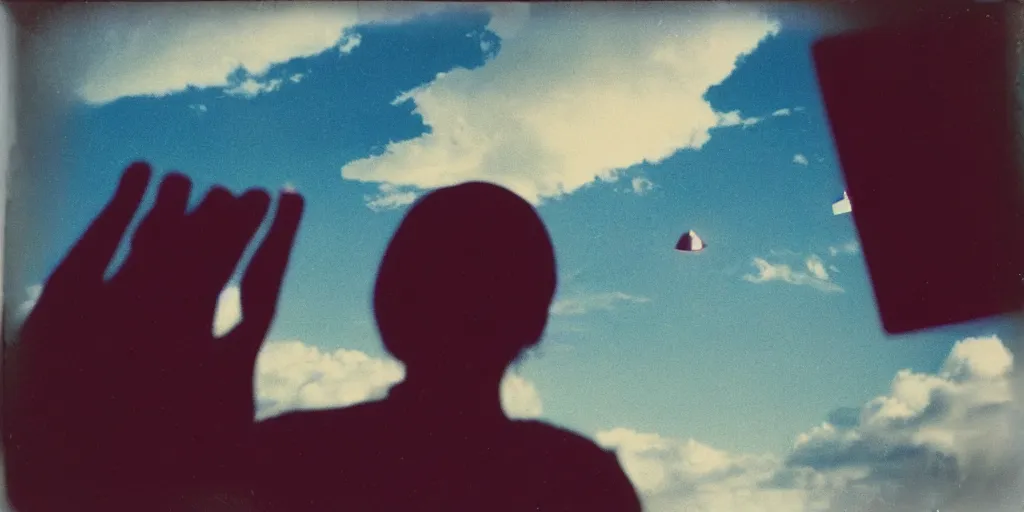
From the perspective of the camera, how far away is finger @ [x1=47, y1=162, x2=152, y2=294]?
1.67 m

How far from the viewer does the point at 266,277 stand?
169 centimetres

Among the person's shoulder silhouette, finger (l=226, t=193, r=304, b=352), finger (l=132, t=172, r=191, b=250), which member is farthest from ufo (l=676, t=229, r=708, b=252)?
finger (l=132, t=172, r=191, b=250)

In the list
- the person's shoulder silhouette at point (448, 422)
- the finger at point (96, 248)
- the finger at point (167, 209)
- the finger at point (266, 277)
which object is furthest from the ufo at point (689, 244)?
the finger at point (96, 248)

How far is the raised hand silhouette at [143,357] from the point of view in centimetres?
163

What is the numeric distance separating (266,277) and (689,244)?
1.01 meters

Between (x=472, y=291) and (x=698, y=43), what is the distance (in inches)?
32.5

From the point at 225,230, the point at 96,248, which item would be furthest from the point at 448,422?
the point at 96,248

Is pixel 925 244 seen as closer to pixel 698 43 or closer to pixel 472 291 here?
pixel 698 43

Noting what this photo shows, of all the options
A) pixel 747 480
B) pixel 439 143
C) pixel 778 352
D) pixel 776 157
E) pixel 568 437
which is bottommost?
pixel 747 480

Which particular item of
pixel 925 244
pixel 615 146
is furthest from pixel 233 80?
pixel 925 244

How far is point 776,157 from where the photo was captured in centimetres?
174

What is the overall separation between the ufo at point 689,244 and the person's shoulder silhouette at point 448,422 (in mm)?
307

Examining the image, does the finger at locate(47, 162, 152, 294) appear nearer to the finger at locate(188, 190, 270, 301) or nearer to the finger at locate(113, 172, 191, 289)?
the finger at locate(113, 172, 191, 289)

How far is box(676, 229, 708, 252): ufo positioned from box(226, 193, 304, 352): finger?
2.99 feet
